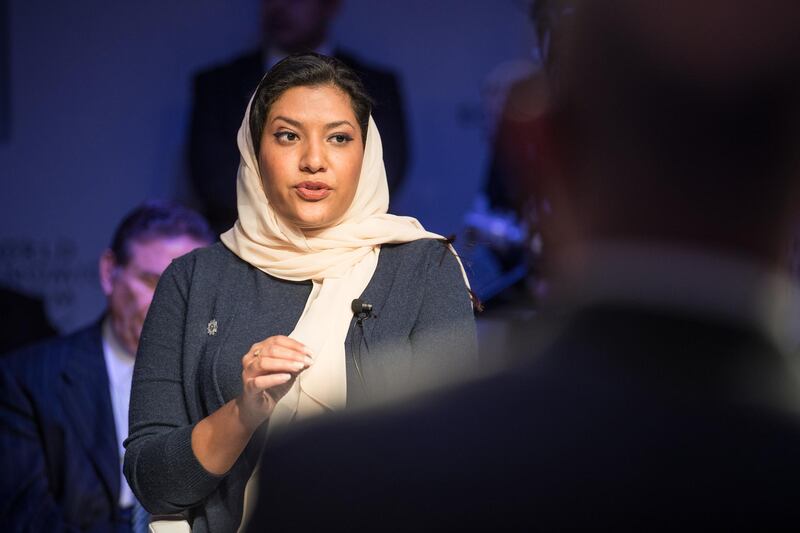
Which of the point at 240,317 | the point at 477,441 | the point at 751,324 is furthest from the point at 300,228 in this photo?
the point at 751,324

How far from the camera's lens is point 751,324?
629 millimetres

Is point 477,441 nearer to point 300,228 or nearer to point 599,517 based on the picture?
point 599,517

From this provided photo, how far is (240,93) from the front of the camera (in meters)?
3.38

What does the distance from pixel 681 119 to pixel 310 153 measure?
3.13 feet

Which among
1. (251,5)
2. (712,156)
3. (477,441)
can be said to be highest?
(251,5)

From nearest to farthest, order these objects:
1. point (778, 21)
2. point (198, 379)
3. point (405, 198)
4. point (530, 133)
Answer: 1. point (778, 21)
2. point (530, 133)
3. point (198, 379)
4. point (405, 198)

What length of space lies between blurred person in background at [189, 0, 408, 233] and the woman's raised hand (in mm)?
2123

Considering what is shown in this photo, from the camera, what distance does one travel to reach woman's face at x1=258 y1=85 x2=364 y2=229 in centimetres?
152

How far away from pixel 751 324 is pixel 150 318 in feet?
3.62

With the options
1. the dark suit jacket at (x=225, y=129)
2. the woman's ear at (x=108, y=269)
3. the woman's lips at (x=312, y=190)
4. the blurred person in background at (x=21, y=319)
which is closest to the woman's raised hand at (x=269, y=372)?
the woman's lips at (x=312, y=190)

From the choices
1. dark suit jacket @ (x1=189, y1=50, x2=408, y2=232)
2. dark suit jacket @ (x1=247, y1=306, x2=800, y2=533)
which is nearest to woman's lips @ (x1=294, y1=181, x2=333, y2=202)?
dark suit jacket @ (x1=247, y1=306, x2=800, y2=533)

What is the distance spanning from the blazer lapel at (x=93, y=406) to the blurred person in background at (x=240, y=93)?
2.32 ft

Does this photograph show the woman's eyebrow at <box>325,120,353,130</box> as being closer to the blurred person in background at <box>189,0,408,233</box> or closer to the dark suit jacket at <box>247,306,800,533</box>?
the dark suit jacket at <box>247,306,800,533</box>

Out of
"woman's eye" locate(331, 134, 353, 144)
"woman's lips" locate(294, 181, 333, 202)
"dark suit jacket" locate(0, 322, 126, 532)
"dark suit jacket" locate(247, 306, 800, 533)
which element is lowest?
"dark suit jacket" locate(0, 322, 126, 532)
